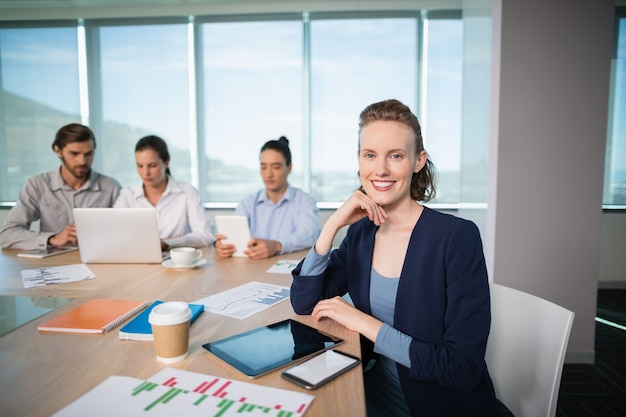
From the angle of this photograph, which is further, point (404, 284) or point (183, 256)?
point (183, 256)

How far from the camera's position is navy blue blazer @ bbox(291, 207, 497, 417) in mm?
979

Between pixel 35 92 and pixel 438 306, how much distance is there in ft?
16.7

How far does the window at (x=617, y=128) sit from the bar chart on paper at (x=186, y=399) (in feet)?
15.0

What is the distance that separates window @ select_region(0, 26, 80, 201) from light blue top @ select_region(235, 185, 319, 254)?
9.56 ft

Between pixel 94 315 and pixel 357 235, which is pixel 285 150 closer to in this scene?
pixel 357 235

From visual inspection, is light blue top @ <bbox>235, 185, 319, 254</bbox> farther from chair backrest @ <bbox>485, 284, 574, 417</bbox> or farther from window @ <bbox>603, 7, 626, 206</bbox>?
window @ <bbox>603, 7, 626, 206</bbox>

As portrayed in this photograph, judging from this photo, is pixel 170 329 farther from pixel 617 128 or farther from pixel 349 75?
pixel 617 128

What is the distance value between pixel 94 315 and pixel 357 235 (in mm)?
855

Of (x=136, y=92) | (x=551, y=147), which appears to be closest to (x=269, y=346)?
(x=551, y=147)

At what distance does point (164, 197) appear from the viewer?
265cm

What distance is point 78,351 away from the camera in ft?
3.13

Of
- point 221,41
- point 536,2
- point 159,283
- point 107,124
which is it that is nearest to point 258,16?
point 221,41

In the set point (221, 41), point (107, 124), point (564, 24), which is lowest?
point (107, 124)

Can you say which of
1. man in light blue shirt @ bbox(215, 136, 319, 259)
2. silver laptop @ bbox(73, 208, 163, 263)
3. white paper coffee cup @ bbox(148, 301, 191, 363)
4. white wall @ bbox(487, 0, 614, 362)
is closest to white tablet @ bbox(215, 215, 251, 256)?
silver laptop @ bbox(73, 208, 163, 263)
